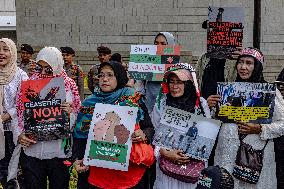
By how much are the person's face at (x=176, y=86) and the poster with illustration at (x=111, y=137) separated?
38cm

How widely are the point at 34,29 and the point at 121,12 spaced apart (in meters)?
2.11

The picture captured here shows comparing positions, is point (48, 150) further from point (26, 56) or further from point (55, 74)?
point (26, 56)

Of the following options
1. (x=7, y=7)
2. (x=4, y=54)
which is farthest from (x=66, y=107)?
(x=7, y=7)

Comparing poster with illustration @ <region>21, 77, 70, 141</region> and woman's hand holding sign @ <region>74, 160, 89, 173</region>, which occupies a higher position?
poster with illustration @ <region>21, 77, 70, 141</region>

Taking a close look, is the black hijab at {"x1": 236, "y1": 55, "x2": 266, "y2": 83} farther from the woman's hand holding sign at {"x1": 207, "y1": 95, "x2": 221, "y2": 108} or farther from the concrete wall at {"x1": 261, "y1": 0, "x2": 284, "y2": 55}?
the concrete wall at {"x1": 261, "y1": 0, "x2": 284, "y2": 55}

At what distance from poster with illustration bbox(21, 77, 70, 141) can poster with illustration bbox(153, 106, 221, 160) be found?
112 centimetres

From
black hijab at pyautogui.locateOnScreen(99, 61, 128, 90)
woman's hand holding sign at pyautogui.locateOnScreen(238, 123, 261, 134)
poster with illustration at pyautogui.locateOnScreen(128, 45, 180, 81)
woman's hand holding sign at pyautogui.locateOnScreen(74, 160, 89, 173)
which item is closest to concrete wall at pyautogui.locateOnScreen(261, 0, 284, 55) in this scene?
poster with illustration at pyautogui.locateOnScreen(128, 45, 180, 81)

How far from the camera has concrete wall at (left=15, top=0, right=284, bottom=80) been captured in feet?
43.8

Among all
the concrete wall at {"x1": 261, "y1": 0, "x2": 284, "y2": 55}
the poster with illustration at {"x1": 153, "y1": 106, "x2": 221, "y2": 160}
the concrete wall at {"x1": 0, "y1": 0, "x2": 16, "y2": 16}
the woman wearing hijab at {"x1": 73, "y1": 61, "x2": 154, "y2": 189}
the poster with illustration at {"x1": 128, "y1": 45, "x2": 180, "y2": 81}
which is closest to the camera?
the poster with illustration at {"x1": 153, "y1": 106, "x2": 221, "y2": 160}

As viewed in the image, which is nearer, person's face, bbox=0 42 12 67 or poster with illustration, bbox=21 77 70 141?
poster with illustration, bbox=21 77 70 141

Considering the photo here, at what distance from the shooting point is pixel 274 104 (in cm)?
482

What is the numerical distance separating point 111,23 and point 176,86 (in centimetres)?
882

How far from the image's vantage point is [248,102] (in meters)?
4.79

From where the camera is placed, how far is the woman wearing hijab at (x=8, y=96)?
568cm
